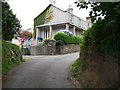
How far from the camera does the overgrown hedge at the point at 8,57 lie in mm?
19411

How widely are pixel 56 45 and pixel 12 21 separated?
43.0 ft

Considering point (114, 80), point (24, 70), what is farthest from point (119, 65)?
point (24, 70)

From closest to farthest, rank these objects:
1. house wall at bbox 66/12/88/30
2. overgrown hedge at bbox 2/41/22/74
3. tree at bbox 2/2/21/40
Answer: tree at bbox 2/2/21/40, overgrown hedge at bbox 2/41/22/74, house wall at bbox 66/12/88/30

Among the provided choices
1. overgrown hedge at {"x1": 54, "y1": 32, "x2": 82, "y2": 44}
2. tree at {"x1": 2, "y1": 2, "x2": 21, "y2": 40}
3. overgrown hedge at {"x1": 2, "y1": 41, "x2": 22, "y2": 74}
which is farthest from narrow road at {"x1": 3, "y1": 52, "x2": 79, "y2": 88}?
overgrown hedge at {"x1": 54, "y1": 32, "x2": 82, "y2": 44}

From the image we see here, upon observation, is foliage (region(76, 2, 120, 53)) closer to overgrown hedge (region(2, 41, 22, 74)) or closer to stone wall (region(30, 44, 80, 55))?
overgrown hedge (region(2, 41, 22, 74))

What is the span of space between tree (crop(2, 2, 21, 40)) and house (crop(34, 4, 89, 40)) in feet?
65.7

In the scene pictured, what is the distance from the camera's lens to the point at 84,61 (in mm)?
15930

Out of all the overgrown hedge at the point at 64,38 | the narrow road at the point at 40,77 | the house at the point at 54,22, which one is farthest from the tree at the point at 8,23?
the house at the point at 54,22

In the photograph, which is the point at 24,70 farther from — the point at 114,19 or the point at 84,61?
the point at 114,19

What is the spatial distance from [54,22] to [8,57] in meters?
23.2

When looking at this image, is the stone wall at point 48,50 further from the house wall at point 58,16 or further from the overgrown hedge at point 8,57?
the overgrown hedge at point 8,57

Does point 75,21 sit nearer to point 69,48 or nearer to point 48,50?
point 69,48

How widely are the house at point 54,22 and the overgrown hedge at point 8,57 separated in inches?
734

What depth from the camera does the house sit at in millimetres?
42719
